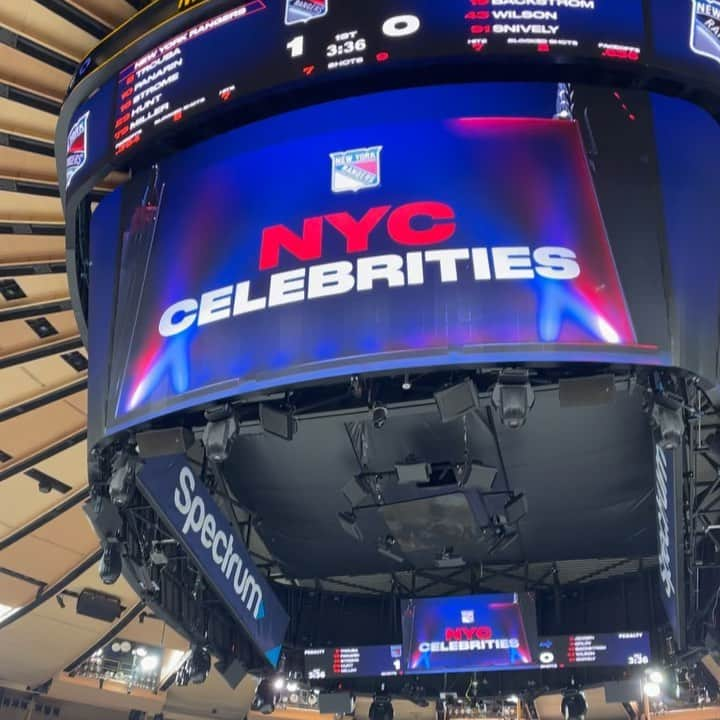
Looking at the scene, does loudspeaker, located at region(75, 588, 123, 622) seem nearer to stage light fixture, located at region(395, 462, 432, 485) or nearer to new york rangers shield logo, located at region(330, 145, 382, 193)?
stage light fixture, located at region(395, 462, 432, 485)

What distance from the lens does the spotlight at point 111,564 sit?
7.15 metres

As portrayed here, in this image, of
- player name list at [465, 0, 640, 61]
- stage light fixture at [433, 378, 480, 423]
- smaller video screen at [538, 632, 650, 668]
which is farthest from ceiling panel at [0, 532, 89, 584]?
player name list at [465, 0, 640, 61]

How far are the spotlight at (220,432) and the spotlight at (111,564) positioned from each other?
205 centimetres

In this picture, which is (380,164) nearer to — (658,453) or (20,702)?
(658,453)

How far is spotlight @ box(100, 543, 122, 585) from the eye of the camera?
23.5 feet

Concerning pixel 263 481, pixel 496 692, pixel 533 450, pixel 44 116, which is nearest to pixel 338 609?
pixel 496 692

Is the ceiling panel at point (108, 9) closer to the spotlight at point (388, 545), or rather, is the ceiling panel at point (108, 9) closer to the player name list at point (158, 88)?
the player name list at point (158, 88)

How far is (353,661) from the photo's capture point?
11.1m

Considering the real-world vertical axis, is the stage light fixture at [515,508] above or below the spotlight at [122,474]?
above

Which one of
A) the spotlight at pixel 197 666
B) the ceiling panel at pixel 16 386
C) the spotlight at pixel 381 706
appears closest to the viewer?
the ceiling panel at pixel 16 386

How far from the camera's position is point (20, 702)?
15664mm

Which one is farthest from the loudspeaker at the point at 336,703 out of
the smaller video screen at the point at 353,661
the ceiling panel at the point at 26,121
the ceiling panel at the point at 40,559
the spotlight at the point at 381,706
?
the ceiling panel at the point at 26,121

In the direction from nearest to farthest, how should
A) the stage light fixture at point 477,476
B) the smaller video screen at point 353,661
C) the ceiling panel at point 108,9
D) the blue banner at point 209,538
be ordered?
the blue banner at point 209,538
the ceiling panel at point 108,9
the stage light fixture at point 477,476
the smaller video screen at point 353,661

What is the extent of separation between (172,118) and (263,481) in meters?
4.03
